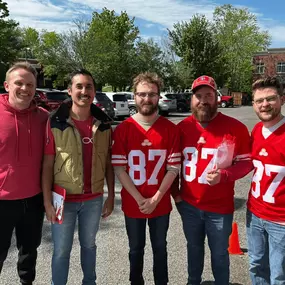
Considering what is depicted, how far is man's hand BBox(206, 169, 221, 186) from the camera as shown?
2.67 metres

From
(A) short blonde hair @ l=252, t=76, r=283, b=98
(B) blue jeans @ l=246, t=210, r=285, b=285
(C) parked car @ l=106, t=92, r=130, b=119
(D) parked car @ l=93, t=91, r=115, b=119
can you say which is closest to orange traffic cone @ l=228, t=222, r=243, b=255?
(B) blue jeans @ l=246, t=210, r=285, b=285

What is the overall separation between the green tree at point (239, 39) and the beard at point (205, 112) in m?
54.0

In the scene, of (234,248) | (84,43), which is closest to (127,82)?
(84,43)

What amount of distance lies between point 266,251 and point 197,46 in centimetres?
3959

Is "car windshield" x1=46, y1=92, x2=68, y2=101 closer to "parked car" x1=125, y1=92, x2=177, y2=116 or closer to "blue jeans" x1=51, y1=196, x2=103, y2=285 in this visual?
"parked car" x1=125, y1=92, x2=177, y2=116

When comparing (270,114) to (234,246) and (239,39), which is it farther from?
(239,39)

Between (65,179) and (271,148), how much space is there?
68.3 inches

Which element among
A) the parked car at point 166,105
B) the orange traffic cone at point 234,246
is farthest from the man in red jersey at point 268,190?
the parked car at point 166,105

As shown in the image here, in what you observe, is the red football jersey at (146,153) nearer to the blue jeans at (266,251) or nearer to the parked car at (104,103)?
the blue jeans at (266,251)

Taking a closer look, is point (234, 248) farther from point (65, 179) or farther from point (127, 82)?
point (127, 82)

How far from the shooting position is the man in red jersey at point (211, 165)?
2.76 m

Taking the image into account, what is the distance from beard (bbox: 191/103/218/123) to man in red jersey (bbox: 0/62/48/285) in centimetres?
141

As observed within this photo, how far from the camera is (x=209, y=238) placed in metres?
2.93

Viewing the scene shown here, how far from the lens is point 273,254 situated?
8.50 ft
